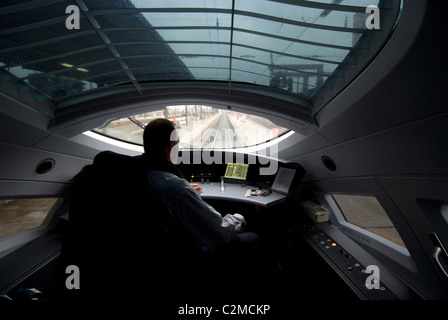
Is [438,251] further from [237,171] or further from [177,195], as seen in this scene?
[237,171]

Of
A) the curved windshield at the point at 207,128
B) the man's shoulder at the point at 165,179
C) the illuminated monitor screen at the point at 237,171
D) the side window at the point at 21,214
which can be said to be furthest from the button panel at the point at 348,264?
the side window at the point at 21,214

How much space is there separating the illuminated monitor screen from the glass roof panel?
1955mm

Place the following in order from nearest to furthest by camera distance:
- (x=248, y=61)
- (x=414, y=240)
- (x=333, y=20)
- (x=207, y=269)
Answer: (x=333, y=20) < (x=207, y=269) < (x=414, y=240) < (x=248, y=61)

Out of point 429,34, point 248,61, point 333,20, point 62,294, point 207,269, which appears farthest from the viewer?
point 248,61

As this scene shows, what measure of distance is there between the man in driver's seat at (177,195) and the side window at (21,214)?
322cm

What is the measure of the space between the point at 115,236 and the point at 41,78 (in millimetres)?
2049

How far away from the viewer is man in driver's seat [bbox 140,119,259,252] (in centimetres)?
178

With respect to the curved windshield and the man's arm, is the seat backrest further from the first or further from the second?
the curved windshield

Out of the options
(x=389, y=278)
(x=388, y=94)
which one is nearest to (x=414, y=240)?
(x=389, y=278)

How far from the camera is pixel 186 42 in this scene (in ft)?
6.63

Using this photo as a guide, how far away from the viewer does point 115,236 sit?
1.23 meters

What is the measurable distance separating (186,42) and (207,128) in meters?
3.21

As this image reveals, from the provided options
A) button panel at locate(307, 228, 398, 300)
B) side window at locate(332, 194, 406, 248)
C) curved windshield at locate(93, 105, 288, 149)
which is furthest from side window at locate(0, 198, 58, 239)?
side window at locate(332, 194, 406, 248)
